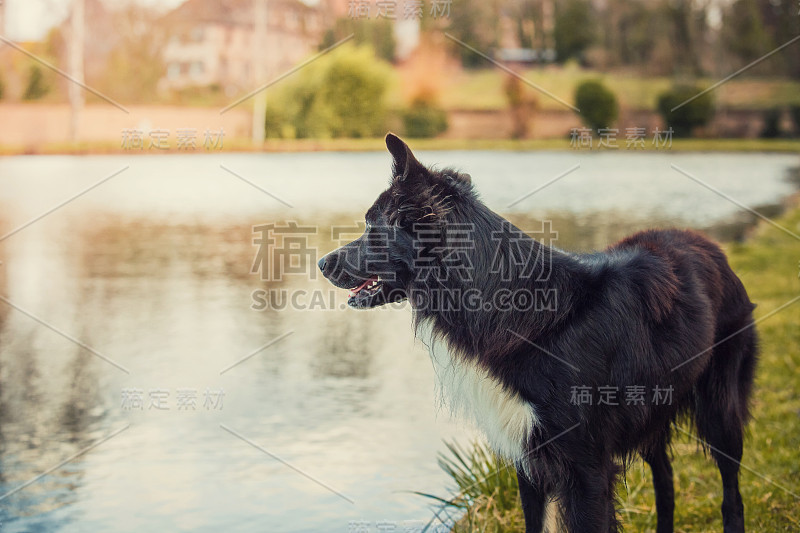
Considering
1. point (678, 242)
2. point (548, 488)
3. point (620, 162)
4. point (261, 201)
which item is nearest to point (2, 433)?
point (548, 488)

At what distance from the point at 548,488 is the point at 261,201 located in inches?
645

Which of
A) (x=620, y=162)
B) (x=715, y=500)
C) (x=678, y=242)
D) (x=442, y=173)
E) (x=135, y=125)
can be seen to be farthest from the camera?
(x=135, y=125)

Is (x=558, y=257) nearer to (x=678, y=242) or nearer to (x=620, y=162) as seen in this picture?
(x=678, y=242)

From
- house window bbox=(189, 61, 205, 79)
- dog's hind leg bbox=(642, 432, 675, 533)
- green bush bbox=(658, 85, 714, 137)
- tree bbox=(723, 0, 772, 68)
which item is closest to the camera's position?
dog's hind leg bbox=(642, 432, 675, 533)

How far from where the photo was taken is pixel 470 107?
3650cm

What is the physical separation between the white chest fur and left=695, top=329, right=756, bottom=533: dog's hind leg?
1.15 m

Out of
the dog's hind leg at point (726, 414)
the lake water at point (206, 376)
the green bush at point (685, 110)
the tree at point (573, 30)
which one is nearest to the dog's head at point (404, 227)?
the lake water at point (206, 376)

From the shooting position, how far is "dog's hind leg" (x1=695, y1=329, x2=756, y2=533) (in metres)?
3.78

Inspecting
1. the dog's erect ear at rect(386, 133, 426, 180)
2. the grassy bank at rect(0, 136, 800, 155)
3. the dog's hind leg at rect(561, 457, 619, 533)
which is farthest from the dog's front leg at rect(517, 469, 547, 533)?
the grassy bank at rect(0, 136, 800, 155)

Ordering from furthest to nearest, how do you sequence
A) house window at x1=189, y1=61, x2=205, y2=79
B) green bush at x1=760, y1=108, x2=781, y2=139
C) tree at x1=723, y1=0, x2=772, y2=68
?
tree at x1=723, y1=0, x2=772, y2=68, green bush at x1=760, y1=108, x2=781, y2=139, house window at x1=189, y1=61, x2=205, y2=79

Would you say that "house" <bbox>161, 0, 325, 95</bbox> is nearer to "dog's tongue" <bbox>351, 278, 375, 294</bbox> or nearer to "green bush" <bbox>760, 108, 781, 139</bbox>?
"green bush" <bbox>760, 108, 781, 139</bbox>

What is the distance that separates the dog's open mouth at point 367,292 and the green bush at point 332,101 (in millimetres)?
30154

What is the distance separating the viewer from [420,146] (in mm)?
29578

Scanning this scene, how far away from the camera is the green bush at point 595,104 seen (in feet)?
113
